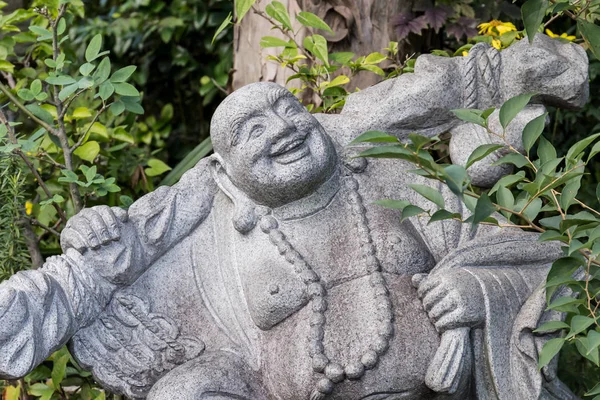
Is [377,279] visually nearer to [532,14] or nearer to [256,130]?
[256,130]

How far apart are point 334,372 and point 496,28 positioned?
1.49m

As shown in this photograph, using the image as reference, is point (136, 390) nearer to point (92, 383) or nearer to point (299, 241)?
point (299, 241)

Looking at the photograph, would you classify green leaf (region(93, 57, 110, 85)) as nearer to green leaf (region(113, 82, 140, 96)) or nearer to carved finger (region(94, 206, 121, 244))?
green leaf (region(113, 82, 140, 96))

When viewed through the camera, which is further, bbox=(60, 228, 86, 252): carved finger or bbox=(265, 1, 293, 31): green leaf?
bbox=(265, 1, 293, 31): green leaf

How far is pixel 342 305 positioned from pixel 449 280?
26 cm

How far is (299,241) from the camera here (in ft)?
8.19

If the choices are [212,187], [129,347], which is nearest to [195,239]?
[212,187]

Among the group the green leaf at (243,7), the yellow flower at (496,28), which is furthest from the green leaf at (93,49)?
the yellow flower at (496,28)

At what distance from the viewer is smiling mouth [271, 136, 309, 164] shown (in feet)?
7.91

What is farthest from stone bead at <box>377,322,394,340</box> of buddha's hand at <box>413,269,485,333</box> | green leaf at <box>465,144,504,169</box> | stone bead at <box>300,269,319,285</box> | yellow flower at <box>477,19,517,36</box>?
yellow flower at <box>477,19,517,36</box>

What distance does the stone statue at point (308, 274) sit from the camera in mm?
2324

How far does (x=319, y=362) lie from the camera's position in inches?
90.9

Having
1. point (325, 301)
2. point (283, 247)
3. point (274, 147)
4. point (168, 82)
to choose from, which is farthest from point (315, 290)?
point (168, 82)

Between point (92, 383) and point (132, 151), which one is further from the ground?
point (132, 151)
